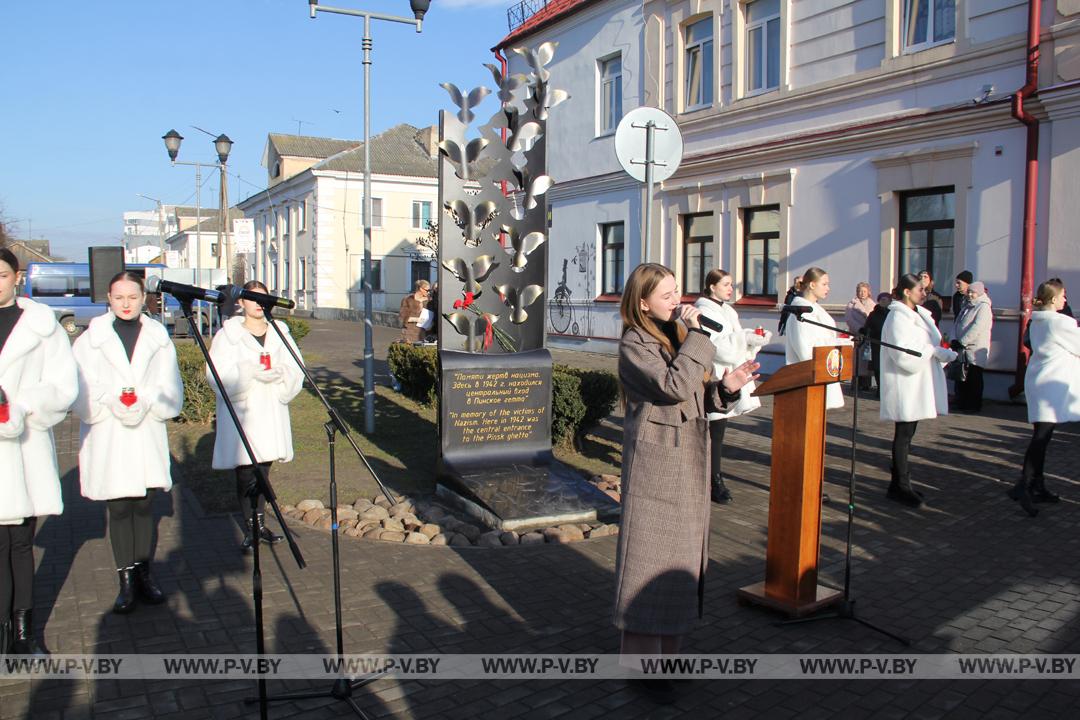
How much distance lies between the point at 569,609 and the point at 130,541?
8.32 ft

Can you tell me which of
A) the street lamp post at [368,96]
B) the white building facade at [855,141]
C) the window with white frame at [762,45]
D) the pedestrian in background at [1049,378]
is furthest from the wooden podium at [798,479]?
the window with white frame at [762,45]

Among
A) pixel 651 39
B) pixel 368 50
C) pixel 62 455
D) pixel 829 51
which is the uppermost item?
pixel 651 39

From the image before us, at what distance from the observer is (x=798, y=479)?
15.4 feet

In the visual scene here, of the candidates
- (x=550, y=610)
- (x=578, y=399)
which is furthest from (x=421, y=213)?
(x=550, y=610)

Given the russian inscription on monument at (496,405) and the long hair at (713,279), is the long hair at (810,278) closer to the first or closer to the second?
the long hair at (713,279)

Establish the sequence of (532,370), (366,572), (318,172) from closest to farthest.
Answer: (366,572)
(532,370)
(318,172)

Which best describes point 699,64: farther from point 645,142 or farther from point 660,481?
point 660,481

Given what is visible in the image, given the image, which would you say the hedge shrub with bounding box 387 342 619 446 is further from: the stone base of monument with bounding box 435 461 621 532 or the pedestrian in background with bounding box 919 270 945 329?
the pedestrian in background with bounding box 919 270 945 329

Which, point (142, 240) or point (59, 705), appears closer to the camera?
point (59, 705)

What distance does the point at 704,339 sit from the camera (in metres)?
3.84

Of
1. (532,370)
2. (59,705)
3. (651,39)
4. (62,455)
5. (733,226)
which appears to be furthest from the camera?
(651,39)

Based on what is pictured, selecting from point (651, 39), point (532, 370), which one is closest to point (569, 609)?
point (532, 370)

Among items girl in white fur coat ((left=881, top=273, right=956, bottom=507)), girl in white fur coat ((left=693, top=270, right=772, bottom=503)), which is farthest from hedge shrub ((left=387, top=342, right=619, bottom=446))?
girl in white fur coat ((left=881, top=273, right=956, bottom=507))

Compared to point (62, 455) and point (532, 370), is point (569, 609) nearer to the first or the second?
point (532, 370)
